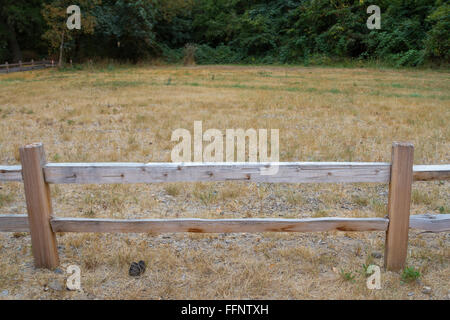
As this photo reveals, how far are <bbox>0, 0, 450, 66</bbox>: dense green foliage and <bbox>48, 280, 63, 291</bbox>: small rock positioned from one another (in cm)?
2646

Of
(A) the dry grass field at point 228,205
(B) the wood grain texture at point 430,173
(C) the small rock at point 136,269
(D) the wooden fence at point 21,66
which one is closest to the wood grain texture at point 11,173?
(A) the dry grass field at point 228,205

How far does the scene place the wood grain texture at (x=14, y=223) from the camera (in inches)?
159

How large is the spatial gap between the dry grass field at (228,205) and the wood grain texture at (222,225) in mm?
454

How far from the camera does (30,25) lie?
126ft

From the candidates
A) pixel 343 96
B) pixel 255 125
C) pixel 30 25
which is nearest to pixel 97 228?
pixel 255 125

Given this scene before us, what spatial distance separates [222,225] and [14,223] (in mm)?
1965

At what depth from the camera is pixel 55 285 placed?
3.86 m

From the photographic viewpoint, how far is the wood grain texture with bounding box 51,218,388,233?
3.91 meters

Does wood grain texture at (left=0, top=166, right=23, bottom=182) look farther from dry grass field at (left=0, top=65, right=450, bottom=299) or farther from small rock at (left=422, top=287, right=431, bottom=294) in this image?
small rock at (left=422, top=287, right=431, bottom=294)

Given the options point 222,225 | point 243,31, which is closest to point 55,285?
point 222,225

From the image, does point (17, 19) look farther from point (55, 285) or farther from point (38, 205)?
point (55, 285)

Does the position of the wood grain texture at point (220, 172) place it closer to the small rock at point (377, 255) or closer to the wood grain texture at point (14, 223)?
the wood grain texture at point (14, 223)

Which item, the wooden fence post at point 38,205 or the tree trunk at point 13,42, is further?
the tree trunk at point 13,42

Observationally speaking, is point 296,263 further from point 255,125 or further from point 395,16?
point 395,16
